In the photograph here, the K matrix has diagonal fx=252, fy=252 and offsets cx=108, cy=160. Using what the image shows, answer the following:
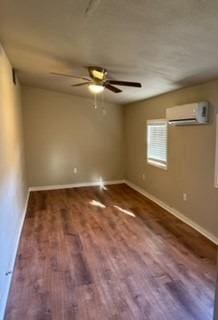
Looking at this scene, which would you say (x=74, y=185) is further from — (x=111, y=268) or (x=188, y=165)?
(x=111, y=268)

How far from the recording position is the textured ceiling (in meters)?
1.72

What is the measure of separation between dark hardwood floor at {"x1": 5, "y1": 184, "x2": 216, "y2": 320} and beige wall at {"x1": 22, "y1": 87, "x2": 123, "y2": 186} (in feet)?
6.21

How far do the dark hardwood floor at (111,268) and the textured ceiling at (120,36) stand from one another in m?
2.27

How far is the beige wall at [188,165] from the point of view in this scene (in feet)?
11.5

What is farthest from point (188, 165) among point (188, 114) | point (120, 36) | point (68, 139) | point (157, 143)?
point (68, 139)

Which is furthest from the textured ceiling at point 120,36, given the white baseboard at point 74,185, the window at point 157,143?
the white baseboard at point 74,185

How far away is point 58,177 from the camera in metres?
6.57

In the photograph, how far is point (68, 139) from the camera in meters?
6.55

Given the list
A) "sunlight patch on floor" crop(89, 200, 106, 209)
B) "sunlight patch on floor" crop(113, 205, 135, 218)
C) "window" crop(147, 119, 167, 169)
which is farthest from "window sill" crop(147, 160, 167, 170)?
"sunlight patch on floor" crop(89, 200, 106, 209)

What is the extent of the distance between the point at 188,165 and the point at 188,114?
32.6 inches

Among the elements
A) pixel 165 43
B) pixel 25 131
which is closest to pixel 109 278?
pixel 165 43

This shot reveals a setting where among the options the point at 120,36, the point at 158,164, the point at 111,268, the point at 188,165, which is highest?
the point at 120,36

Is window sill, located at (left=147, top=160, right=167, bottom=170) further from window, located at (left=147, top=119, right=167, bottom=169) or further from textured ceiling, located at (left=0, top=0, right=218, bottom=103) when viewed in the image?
textured ceiling, located at (left=0, top=0, right=218, bottom=103)

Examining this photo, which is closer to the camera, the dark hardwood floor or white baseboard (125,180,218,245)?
the dark hardwood floor
